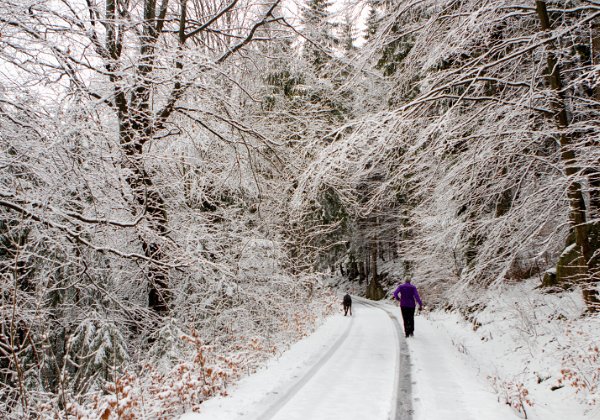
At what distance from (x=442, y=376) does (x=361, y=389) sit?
74.3 inches

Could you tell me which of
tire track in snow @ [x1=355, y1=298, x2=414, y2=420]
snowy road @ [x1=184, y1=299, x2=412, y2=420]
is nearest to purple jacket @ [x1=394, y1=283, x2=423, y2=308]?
snowy road @ [x1=184, y1=299, x2=412, y2=420]

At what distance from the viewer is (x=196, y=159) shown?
6.65 metres

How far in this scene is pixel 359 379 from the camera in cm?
670

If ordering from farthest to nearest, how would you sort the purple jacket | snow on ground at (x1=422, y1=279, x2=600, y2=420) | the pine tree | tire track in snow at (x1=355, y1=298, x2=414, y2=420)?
the purple jacket, the pine tree, snow on ground at (x1=422, y1=279, x2=600, y2=420), tire track in snow at (x1=355, y1=298, x2=414, y2=420)

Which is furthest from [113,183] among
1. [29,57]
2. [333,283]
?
[333,283]

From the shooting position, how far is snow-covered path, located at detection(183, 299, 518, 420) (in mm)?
5070

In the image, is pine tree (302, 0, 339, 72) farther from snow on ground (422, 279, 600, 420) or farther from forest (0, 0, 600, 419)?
snow on ground (422, 279, 600, 420)

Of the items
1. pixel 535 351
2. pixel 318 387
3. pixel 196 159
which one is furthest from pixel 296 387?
pixel 535 351

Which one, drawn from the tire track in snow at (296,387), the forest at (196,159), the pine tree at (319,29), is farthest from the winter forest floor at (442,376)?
the pine tree at (319,29)

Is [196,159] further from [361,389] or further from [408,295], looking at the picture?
[408,295]

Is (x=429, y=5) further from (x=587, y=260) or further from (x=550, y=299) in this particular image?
(x=550, y=299)

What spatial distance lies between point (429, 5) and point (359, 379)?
8.05 meters

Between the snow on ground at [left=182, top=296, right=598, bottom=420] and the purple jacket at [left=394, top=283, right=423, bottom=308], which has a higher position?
the purple jacket at [left=394, top=283, right=423, bottom=308]

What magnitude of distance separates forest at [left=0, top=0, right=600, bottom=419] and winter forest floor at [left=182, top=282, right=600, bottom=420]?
2.37 feet
